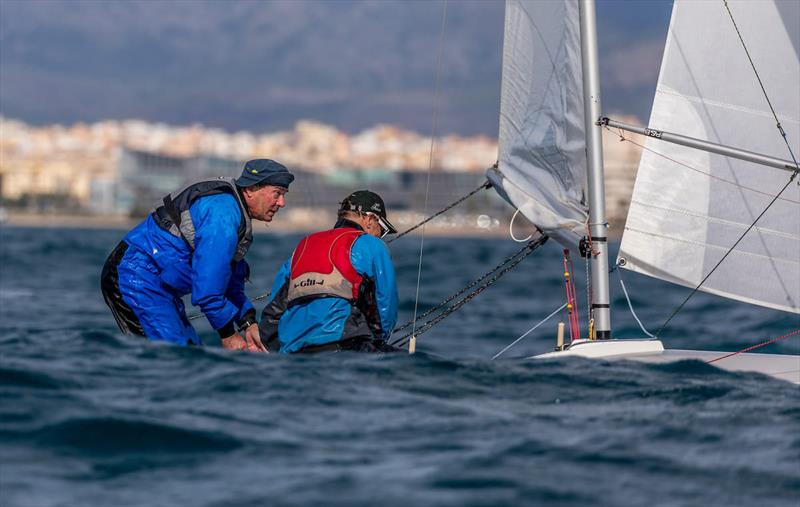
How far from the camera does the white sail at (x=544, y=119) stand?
6.88 metres

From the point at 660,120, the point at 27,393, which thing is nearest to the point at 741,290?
the point at 660,120

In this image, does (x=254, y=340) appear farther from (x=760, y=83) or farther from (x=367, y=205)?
(x=760, y=83)

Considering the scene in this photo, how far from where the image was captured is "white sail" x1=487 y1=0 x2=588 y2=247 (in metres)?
6.88

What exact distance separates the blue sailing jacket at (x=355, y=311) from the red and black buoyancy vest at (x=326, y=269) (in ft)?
0.11

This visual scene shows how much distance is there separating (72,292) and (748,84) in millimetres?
12739

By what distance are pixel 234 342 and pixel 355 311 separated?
70 cm

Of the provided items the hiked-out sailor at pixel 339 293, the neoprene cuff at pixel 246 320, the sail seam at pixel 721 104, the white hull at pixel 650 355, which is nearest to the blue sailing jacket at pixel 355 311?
the hiked-out sailor at pixel 339 293

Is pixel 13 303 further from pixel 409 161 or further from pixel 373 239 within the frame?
pixel 409 161

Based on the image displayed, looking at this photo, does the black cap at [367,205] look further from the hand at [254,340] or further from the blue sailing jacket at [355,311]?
the hand at [254,340]

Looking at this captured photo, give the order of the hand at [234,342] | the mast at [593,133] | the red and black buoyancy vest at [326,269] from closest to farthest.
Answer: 1. the red and black buoyancy vest at [326,269]
2. the hand at [234,342]
3. the mast at [593,133]

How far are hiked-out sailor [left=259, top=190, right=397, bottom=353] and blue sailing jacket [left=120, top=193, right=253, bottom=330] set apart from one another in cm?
32

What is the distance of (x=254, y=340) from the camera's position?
6.14 meters

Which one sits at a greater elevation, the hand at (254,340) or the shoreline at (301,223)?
the shoreline at (301,223)

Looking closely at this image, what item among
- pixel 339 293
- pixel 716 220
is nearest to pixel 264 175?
pixel 339 293
